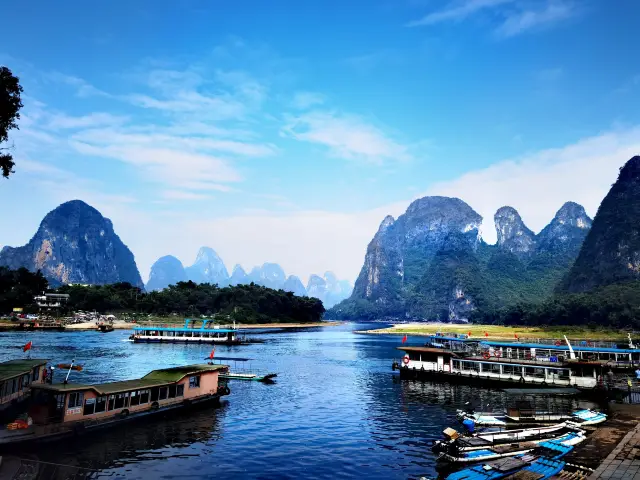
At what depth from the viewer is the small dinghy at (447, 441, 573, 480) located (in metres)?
23.2

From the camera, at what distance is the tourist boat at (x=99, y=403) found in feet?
95.9

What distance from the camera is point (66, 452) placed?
2839 centimetres

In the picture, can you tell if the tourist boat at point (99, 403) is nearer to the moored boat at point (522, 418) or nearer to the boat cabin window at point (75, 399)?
the boat cabin window at point (75, 399)

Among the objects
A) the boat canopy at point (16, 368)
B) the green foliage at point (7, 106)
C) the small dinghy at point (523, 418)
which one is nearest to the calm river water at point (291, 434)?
the small dinghy at point (523, 418)

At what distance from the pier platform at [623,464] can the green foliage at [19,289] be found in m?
192

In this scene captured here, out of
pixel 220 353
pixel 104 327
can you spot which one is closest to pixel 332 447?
pixel 220 353

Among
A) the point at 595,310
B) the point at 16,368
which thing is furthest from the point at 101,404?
the point at 595,310

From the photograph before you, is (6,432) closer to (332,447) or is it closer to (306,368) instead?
(332,447)

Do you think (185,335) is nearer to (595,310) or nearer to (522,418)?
(522,418)

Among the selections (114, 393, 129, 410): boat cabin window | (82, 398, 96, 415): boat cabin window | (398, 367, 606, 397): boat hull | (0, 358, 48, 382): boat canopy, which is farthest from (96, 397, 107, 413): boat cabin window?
(398, 367, 606, 397): boat hull

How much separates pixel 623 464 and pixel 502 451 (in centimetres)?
659

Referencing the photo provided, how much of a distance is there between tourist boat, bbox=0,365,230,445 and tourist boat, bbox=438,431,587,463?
23906 mm

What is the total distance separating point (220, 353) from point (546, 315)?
134620 millimetres

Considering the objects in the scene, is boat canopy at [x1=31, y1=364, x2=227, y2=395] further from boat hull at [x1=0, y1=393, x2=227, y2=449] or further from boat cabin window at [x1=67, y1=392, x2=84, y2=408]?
boat hull at [x1=0, y1=393, x2=227, y2=449]
